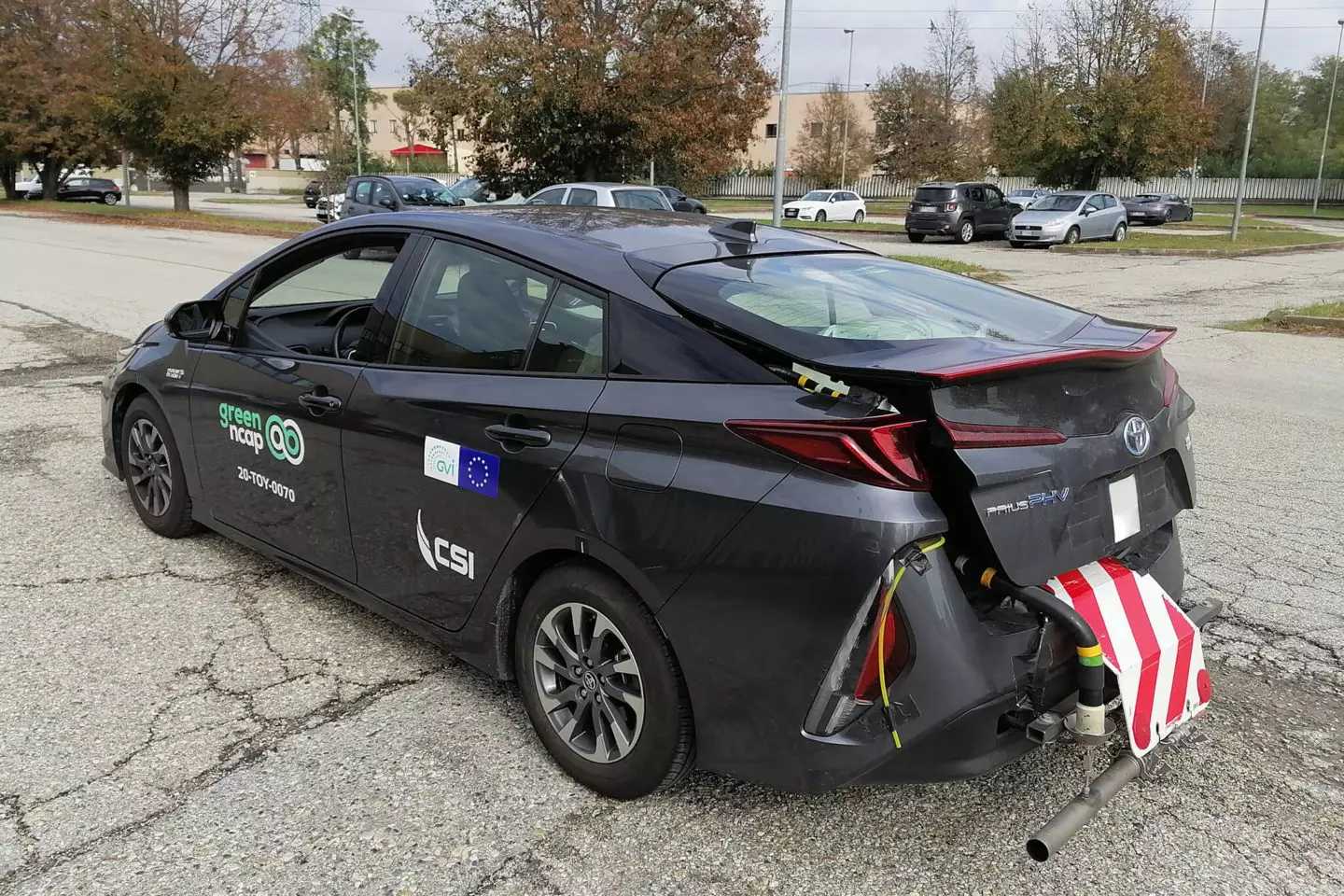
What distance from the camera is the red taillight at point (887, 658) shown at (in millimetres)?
2252

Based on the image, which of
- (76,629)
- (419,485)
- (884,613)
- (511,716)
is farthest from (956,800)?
(76,629)

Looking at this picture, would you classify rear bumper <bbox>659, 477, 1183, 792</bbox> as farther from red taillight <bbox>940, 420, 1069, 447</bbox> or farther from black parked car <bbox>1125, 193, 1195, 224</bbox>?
black parked car <bbox>1125, 193, 1195, 224</bbox>

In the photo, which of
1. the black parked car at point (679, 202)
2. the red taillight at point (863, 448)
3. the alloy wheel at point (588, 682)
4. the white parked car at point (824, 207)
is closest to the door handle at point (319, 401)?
the alloy wheel at point (588, 682)

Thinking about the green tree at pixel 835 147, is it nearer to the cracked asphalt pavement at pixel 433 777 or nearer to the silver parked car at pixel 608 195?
the silver parked car at pixel 608 195

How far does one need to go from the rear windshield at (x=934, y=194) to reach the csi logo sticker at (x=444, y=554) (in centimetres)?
2928

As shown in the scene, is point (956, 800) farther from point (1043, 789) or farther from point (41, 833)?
point (41, 833)

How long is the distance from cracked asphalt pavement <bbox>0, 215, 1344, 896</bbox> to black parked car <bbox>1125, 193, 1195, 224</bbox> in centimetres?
4295

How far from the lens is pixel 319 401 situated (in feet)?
11.5

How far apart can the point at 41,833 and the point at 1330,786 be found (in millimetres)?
3560

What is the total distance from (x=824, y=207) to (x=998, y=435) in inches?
1552

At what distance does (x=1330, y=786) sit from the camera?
9.37 ft

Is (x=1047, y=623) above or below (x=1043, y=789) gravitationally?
above

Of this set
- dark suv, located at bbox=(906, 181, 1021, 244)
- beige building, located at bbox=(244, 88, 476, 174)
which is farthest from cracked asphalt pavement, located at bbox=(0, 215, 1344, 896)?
beige building, located at bbox=(244, 88, 476, 174)

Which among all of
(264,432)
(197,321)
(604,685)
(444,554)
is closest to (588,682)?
(604,685)
